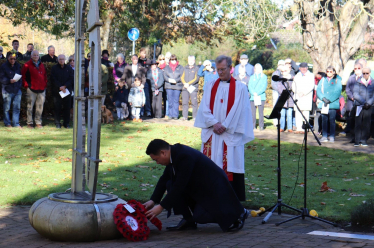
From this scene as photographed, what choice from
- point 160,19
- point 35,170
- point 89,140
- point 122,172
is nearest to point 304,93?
point 122,172

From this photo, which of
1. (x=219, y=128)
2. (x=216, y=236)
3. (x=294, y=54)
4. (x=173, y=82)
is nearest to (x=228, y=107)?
(x=219, y=128)

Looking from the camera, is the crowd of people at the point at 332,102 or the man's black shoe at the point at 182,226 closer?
the man's black shoe at the point at 182,226

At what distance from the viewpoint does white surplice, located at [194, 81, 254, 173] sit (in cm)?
761

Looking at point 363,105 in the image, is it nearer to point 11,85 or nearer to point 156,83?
point 156,83

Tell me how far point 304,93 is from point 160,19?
1836cm

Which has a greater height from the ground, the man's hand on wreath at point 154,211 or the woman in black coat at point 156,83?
the woman in black coat at point 156,83

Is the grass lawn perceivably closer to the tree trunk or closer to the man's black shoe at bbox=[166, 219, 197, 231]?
the man's black shoe at bbox=[166, 219, 197, 231]

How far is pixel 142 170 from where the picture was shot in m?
10.8

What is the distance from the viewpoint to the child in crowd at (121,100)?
62.2ft

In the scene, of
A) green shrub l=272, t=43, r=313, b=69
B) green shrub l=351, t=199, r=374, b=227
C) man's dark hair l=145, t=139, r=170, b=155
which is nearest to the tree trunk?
green shrub l=351, t=199, r=374, b=227

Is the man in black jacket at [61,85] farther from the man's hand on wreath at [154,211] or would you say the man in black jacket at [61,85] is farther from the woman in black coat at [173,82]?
the man's hand on wreath at [154,211]

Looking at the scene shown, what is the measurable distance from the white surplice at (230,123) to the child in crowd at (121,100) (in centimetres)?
1148

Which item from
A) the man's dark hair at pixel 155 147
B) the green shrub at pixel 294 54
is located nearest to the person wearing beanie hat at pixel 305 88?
the man's dark hair at pixel 155 147

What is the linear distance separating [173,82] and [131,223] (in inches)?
546
